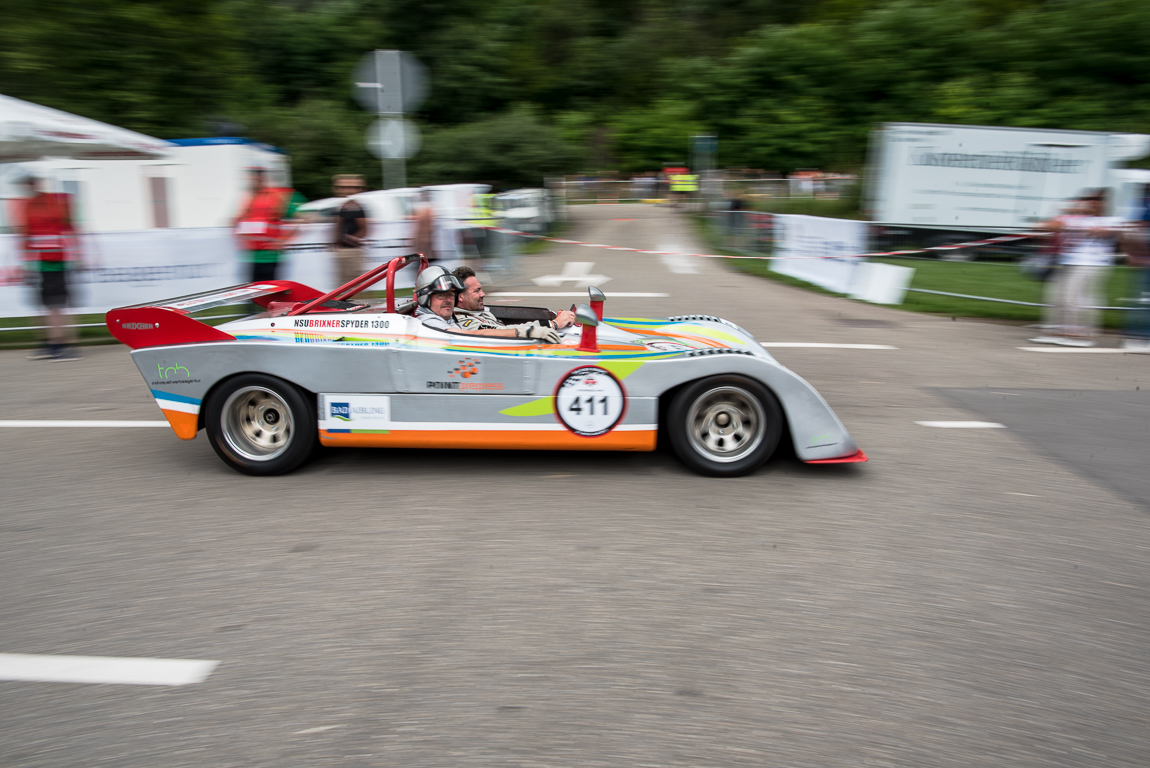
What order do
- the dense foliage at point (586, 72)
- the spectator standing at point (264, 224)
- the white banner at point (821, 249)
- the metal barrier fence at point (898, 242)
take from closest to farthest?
1. the spectator standing at point (264, 224)
2. the white banner at point (821, 249)
3. the metal barrier fence at point (898, 242)
4. the dense foliage at point (586, 72)

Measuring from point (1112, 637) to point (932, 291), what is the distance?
29.3 feet

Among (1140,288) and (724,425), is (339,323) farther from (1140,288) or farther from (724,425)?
(1140,288)

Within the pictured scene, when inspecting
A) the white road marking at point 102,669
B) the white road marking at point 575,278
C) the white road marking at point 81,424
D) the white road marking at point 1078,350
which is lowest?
the white road marking at point 102,669

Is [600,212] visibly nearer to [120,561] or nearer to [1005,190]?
[1005,190]

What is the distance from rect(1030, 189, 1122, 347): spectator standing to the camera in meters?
8.84

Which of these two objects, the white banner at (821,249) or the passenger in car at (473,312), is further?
the white banner at (821,249)

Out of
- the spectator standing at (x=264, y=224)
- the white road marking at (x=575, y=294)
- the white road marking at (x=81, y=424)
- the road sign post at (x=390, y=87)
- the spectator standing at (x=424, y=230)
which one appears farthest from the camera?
the white road marking at (x=575, y=294)

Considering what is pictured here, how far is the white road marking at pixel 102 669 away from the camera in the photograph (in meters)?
3.09

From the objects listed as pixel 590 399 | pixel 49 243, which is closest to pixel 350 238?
pixel 49 243

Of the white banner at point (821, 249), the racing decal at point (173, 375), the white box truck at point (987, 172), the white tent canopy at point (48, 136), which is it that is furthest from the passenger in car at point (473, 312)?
the white box truck at point (987, 172)

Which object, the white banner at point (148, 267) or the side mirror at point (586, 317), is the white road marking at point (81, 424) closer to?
the side mirror at point (586, 317)

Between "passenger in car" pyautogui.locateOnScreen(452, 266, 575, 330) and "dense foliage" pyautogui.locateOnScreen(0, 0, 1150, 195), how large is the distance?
12.3 meters

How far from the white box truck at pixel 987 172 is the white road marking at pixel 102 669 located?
1569cm

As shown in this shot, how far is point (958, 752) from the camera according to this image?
269cm
